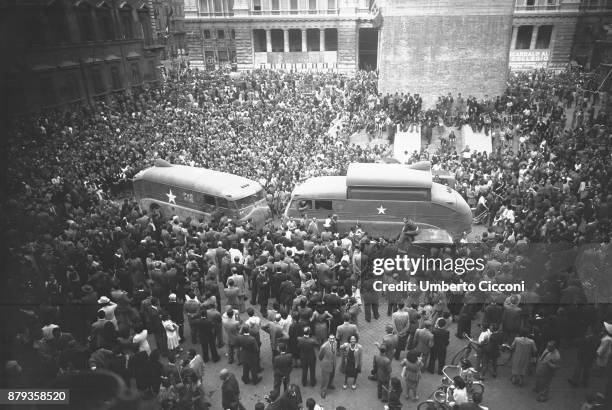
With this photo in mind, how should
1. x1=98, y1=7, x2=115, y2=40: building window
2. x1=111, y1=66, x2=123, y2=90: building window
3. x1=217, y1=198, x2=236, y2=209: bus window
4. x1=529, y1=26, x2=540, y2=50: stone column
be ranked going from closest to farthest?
x1=217, y1=198, x2=236, y2=209: bus window < x1=98, y1=7, x2=115, y2=40: building window < x1=111, y1=66, x2=123, y2=90: building window < x1=529, y1=26, x2=540, y2=50: stone column

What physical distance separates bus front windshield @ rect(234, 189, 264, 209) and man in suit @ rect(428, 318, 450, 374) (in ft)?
32.4

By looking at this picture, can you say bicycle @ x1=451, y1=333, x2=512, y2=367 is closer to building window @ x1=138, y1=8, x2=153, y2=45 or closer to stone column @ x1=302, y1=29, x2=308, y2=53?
building window @ x1=138, y1=8, x2=153, y2=45

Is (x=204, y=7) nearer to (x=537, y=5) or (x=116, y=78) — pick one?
(x=116, y=78)

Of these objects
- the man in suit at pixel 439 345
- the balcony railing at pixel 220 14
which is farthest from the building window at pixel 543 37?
the man in suit at pixel 439 345

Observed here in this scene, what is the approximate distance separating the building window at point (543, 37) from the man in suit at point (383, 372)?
171 feet

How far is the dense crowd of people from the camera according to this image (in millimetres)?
9250

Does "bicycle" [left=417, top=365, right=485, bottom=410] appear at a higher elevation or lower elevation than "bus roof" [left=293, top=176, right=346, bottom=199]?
lower

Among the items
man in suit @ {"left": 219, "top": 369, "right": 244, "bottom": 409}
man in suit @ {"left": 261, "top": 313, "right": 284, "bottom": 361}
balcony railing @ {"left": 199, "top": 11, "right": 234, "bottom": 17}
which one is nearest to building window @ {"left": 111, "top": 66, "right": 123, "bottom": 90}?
balcony railing @ {"left": 199, "top": 11, "right": 234, "bottom": 17}

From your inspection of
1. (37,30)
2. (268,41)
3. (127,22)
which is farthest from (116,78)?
(268,41)

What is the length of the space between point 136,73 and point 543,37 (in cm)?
4350

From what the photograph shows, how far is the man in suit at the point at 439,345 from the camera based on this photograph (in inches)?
378

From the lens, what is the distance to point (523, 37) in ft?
168

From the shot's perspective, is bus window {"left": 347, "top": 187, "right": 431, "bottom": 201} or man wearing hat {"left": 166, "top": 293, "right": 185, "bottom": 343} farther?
bus window {"left": 347, "top": 187, "right": 431, "bottom": 201}

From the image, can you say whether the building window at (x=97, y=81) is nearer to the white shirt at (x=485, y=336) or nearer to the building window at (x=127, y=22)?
the building window at (x=127, y=22)
